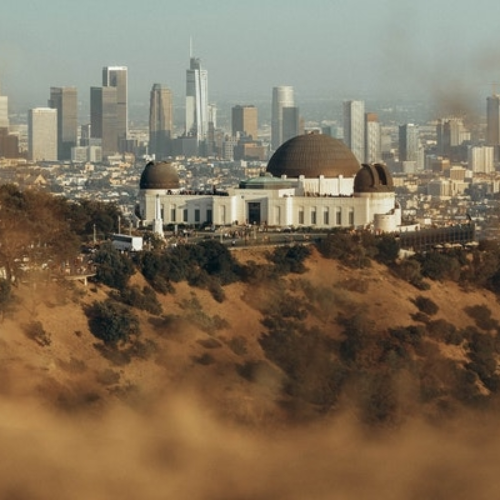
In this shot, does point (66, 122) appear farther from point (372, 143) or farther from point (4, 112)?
point (4, 112)

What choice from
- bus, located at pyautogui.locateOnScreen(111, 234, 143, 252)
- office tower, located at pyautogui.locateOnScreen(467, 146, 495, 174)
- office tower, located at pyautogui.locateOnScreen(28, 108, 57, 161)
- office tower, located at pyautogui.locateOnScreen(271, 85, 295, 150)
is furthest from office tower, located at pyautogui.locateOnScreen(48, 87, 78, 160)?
bus, located at pyautogui.locateOnScreen(111, 234, 143, 252)

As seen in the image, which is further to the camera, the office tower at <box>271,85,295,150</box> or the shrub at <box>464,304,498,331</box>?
the office tower at <box>271,85,295,150</box>

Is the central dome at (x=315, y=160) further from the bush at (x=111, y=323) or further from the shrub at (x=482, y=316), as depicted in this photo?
the bush at (x=111, y=323)

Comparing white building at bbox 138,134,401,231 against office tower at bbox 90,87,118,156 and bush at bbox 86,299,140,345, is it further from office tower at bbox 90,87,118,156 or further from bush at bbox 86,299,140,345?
office tower at bbox 90,87,118,156

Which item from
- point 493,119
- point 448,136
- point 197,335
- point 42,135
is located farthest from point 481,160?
point 42,135

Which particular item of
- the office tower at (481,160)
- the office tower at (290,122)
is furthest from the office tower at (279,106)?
the office tower at (481,160)

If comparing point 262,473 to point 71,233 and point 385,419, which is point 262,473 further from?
point 71,233
